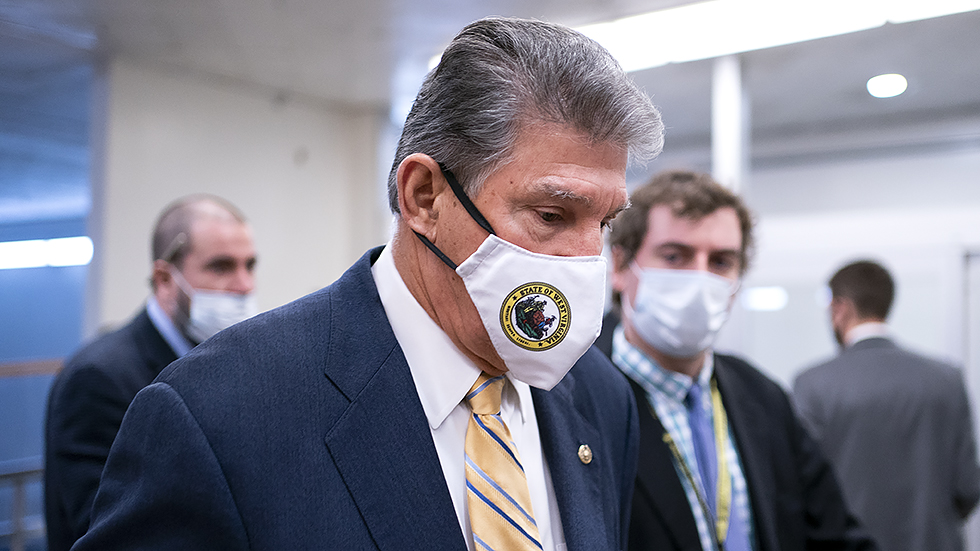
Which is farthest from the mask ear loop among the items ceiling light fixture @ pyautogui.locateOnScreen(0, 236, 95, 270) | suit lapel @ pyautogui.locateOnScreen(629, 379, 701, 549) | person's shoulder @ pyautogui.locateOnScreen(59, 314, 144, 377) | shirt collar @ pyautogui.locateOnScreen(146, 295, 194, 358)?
ceiling light fixture @ pyautogui.locateOnScreen(0, 236, 95, 270)

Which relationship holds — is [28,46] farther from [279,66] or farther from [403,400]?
[403,400]

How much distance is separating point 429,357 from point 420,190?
0.83 feet

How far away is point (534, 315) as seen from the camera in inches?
45.0

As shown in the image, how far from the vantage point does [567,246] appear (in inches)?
45.1

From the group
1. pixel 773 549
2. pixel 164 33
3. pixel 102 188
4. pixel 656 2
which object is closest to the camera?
pixel 773 549

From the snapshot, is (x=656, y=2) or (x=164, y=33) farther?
(x=164, y=33)

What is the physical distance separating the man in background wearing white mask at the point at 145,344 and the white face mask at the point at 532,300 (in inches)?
54.6

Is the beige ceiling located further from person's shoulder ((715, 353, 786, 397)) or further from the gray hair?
the gray hair

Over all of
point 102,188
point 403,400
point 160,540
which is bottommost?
point 160,540

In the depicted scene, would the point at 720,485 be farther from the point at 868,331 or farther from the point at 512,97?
the point at 868,331

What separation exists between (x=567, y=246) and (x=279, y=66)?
4.25 meters

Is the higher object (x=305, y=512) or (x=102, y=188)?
(x=102, y=188)

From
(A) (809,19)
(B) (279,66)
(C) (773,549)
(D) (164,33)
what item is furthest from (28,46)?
(C) (773,549)

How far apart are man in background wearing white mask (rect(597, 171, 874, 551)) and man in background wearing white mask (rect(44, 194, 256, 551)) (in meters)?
1.38
